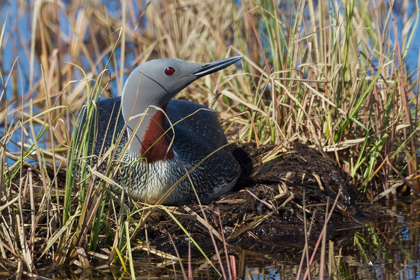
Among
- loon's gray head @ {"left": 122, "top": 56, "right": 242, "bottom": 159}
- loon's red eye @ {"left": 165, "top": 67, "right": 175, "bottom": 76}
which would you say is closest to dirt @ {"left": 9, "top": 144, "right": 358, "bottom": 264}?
loon's gray head @ {"left": 122, "top": 56, "right": 242, "bottom": 159}

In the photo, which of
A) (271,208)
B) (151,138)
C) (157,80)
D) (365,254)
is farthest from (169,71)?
(365,254)

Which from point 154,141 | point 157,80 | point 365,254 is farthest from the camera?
point 154,141

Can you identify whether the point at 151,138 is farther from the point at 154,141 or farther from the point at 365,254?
the point at 365,254

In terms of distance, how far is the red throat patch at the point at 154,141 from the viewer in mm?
4531

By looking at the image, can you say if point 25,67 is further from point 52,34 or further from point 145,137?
point 145,137

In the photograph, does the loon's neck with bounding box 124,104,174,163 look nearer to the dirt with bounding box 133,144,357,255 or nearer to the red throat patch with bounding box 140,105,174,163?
the red throat patch with bounding box 140,105,174,163

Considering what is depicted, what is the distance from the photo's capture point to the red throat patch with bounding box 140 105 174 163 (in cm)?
453

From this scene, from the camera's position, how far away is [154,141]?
455 cm

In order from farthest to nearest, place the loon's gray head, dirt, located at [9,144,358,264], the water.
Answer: the loon's gray head → dirt, located at [9,144,358,264] → the water

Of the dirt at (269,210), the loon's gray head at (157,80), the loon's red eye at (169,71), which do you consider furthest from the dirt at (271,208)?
the loon's red eye at (169,71)

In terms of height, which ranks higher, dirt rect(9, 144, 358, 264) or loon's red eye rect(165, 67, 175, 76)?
loon's red eye rect(165, 67, 175, 76)

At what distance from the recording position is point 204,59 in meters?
6.90

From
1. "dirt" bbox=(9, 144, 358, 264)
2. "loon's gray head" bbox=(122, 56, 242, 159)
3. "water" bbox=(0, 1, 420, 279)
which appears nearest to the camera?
"water" bbox=(0, 1, 420, 279)

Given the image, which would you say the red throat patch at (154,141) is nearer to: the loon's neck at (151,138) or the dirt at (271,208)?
the loon's neck at (151,138)
